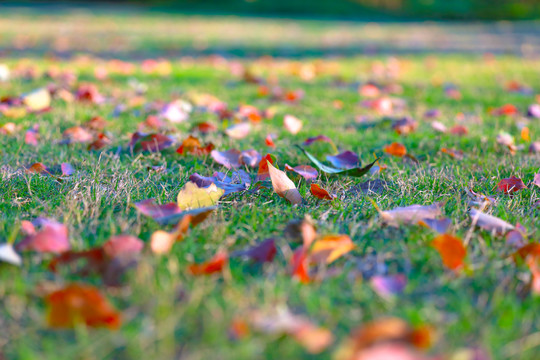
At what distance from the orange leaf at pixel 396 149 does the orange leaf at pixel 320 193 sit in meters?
0.77

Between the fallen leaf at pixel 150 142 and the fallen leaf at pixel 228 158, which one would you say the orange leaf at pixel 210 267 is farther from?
the fallen leaf at pixel 150 142

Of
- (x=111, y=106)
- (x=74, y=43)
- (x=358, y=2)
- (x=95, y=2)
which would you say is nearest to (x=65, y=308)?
(x=111, y=106)

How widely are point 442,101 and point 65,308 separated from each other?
3765mm

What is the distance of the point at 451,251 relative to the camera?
1.26 meters

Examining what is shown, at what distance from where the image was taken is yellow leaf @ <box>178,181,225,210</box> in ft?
5.11

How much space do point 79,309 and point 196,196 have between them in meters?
0.65

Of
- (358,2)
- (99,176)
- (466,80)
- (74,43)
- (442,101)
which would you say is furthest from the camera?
(358,2)

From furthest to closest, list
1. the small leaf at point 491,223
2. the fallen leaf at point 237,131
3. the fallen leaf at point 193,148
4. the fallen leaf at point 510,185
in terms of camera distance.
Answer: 1. the fallen leaf at point 237,131
2. the fallen leaf at point 193,148
3. the fallen leaf at point 510,185
4. the small leaf at point 491,223

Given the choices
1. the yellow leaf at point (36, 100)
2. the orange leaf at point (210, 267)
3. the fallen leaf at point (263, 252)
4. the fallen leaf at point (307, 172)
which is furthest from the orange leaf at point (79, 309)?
the yellow leaf at point (36, 100)

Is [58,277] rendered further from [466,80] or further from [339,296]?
[466,80]

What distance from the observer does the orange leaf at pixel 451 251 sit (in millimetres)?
1247

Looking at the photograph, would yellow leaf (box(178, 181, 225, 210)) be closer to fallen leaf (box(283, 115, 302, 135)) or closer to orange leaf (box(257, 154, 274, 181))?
orange leaf (box(257, 154, 274, 181))

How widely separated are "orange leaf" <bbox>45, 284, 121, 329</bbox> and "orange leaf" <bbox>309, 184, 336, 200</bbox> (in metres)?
0.90

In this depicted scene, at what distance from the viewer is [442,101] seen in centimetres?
413
